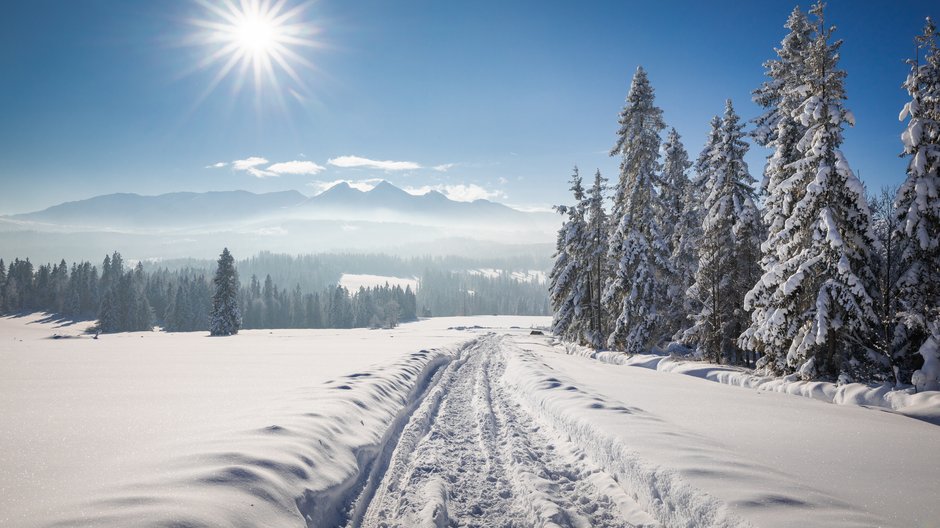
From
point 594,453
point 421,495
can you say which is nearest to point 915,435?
point 594,453

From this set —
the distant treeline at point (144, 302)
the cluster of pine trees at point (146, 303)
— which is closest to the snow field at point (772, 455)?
the cluster of pine trees at point (146, 303)

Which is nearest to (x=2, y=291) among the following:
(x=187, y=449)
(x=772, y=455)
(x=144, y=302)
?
(x=144, y=302)

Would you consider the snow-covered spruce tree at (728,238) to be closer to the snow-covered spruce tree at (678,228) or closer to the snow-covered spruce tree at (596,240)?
the snow-covered spruce tree at (678,228)

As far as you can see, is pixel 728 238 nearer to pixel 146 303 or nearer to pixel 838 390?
pixel 838 390

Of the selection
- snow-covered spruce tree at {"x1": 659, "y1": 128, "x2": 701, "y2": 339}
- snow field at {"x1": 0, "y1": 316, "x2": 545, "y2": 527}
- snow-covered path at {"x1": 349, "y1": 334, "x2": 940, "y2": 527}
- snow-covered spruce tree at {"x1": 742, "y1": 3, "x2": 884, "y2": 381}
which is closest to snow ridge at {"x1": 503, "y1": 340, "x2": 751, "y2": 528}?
snow-covered path at {"x1": 349, "y1": 334, "x2": 940, "y2": 527}

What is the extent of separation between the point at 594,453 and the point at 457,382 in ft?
29.3

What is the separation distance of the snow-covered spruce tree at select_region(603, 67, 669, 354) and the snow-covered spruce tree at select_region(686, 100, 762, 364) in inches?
104

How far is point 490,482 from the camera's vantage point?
239 inches

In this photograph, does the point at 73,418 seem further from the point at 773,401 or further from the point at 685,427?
the point at 773,401

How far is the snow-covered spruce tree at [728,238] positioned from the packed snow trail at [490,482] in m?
19.0

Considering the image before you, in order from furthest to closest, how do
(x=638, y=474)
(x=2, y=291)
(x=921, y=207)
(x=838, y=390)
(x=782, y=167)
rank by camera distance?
1. (x=2, y=291)
2. (x=782, y=167)
3. (x=921, y=207)
4. (x=838, y=390)
5. (x=638, y=474)

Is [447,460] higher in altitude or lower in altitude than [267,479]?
lower

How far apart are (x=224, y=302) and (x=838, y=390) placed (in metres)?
62.4

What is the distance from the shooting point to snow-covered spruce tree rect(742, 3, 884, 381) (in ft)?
45.2
